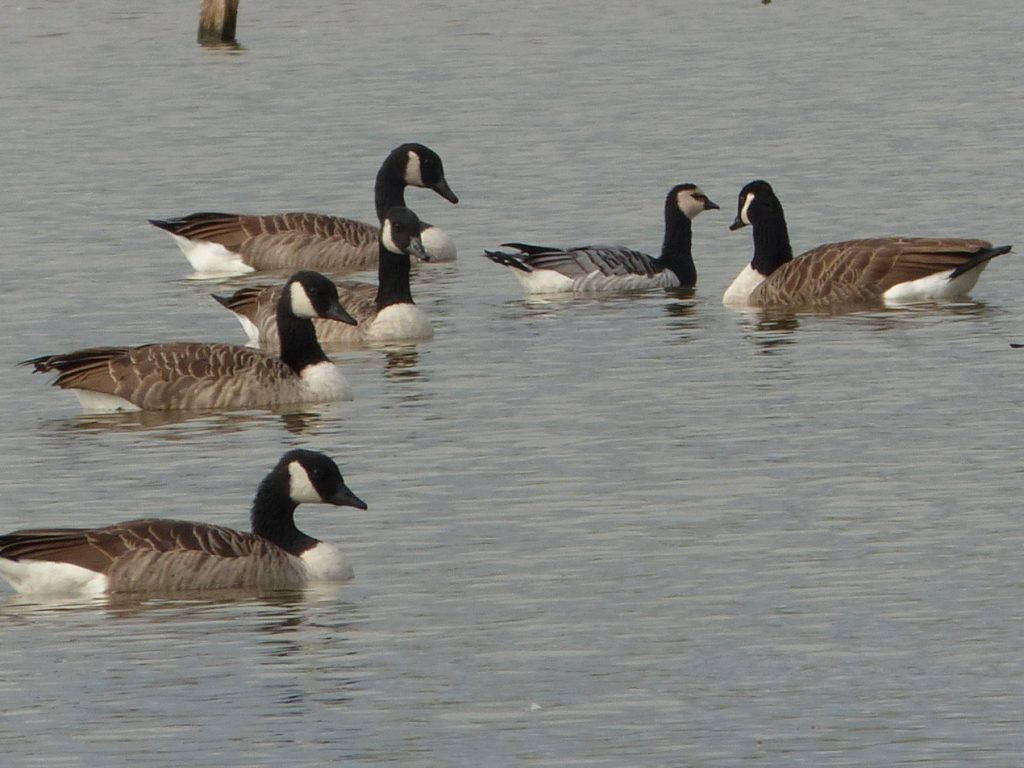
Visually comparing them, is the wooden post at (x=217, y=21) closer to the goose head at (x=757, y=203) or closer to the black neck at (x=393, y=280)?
the goose head at (x=757, y=203)

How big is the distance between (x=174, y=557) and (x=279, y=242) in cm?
1461

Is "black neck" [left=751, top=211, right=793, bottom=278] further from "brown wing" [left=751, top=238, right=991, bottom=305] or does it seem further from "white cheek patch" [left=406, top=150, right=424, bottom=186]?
"white cheek patch" [left=406, top=150, right=424, bottom=186]

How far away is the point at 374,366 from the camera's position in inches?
939

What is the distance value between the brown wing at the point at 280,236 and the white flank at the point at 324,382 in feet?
25.0

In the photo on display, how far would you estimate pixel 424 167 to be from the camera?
1222 inches

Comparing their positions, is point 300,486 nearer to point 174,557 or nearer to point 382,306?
point 174,557

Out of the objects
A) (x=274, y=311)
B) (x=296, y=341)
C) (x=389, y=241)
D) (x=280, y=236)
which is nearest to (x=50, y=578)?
(x=296, y=341)

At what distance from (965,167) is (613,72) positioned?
41.5 ft

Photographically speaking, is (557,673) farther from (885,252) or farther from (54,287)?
(54,287)

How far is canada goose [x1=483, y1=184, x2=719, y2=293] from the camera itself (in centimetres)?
2680

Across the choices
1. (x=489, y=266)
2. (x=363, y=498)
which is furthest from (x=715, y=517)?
(x=489, y=266)

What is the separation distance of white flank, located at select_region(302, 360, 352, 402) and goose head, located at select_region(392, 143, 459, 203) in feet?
30.6

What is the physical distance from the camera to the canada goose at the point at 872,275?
84.3 feet

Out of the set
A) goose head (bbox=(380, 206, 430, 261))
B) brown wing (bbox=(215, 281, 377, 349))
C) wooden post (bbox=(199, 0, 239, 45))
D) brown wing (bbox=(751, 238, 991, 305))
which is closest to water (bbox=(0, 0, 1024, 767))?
brown wing (bbox=(751, 238, 991, 305))
